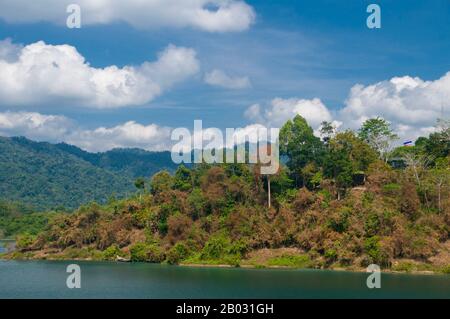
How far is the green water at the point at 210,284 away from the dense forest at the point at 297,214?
347 centimetres

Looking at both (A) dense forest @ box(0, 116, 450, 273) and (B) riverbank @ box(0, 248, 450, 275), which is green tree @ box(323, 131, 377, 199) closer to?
(A) dense forest @ box(0, 116, 450, 273)

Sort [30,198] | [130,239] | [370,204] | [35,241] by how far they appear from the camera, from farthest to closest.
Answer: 1. [30,198]
2. [35,241]
3. [130,239]
4. [370,204]

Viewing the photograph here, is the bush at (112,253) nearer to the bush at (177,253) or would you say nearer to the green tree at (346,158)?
the bush at (177,253)

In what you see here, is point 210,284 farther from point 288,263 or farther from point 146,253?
point 146,253

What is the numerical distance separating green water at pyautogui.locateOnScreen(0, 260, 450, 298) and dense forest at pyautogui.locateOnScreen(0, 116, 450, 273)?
3.47 metres

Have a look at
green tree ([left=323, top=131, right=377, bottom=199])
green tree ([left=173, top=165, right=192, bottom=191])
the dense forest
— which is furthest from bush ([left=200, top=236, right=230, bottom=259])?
green tree ([left=323, top=131, right=377, bottom=199])

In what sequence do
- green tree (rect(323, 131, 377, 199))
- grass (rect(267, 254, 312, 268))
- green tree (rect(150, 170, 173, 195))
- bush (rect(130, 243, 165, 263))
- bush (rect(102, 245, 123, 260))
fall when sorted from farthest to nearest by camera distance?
green tree (rect(150, 170, 173, 195))
bush (rect(102, 245, 123, 260))
bush (rect(130, 243, 165, 263))
green tree (rect(323, 131, 377, 199))
grass (rect(267, 254, 312, 268))

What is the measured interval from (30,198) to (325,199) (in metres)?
136

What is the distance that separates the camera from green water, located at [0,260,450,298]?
3266 cm

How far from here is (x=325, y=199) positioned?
51.8m

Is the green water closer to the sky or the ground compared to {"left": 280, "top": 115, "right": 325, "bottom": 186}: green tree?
closer to the ground
